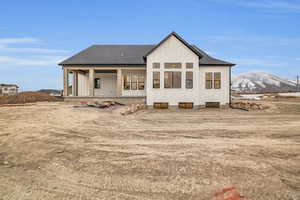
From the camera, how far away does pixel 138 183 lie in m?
3.97

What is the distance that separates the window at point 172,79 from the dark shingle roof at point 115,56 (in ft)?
10.6

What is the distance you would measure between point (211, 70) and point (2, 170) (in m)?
19.2

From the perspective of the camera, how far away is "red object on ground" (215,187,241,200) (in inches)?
131

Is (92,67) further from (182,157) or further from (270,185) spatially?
(270,185)

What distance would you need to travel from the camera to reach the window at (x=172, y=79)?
62.8 feet

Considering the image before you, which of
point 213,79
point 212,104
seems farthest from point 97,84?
point 212,104

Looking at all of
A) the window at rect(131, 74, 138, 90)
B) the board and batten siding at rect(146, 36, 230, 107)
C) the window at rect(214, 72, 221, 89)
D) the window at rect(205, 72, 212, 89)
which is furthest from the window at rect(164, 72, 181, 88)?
the window at rect(131, 74, 138, 90)

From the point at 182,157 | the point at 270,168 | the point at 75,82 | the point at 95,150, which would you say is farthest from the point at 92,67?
the point at 270,168

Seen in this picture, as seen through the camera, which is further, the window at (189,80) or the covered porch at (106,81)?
the covered porch at (106,81)

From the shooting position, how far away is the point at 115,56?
80.7ft

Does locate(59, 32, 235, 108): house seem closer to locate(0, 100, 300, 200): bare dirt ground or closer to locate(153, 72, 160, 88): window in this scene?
locate(153, 72, 160, 88): window

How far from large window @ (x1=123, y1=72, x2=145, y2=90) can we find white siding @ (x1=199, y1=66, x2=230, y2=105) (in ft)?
25.8

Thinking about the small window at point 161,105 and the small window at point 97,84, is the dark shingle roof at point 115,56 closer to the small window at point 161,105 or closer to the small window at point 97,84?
the small window at point 97,84

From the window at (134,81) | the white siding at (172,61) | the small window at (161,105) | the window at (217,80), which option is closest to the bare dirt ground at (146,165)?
the small window at (161,105)
